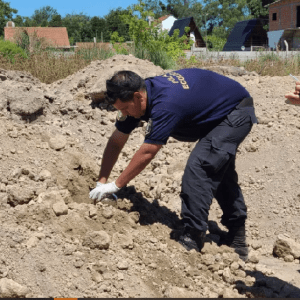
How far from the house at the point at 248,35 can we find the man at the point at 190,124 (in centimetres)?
3432

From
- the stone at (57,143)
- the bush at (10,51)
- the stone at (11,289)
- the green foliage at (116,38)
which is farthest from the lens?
the green foliage at (116,38)

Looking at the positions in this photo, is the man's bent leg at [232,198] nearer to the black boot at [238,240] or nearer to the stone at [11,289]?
the black boot at [238,240]

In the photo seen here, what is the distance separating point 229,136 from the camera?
352 centimetres

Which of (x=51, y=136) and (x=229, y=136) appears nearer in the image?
(x=229, y=136)

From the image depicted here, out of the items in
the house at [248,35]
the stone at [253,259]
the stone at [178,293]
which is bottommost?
the stone at [253,259]

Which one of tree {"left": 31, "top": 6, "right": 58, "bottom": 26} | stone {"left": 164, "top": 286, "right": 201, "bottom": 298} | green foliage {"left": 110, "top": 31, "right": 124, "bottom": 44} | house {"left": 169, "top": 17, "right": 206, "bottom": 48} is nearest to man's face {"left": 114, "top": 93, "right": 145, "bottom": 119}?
stone {"left": 164, "top": 286, "right": 201, "bottom": 298}

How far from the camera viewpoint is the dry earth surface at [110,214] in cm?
303

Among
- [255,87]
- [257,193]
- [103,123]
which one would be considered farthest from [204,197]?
[255,87]

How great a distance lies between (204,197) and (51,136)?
2282 mm

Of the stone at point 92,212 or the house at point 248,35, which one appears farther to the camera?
the house at point 248,35

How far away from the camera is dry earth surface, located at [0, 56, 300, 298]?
3.03 m

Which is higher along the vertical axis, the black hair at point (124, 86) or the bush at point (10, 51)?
the bush at point (10, 51)

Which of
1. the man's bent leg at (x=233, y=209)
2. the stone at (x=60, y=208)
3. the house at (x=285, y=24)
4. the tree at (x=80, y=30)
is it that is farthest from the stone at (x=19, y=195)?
the house at (x=285, y=24)

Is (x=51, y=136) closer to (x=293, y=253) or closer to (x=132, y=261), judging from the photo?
(x=132, y=261)
